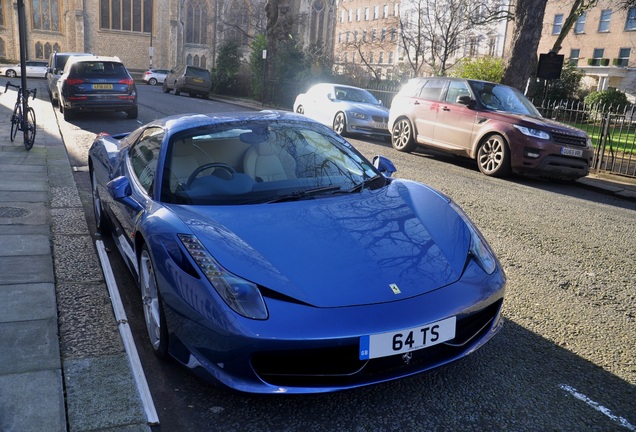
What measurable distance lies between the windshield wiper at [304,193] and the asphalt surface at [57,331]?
1.24 m

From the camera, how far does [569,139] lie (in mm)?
10086

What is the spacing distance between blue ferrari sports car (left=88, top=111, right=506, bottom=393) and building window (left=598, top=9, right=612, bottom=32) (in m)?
53.5

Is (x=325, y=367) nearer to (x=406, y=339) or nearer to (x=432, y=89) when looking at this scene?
(x=406, y=339)

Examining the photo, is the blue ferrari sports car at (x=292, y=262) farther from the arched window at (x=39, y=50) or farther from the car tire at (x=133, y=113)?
the arched window at (x=39, y=50)

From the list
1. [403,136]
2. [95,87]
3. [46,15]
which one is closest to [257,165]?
[403,136]

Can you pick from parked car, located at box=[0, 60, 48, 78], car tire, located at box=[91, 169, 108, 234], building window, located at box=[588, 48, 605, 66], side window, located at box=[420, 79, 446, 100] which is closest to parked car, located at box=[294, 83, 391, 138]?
side window, located at box=[420, 79, 446, 100]

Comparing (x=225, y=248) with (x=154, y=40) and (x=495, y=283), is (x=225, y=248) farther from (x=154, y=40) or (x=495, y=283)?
(x=154, y=40)

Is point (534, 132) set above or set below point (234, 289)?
above

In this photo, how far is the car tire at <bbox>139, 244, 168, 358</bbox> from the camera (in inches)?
119

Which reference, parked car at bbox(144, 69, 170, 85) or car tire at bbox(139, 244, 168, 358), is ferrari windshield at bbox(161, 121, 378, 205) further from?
parked car at bbox(144, 69, 170, 85)

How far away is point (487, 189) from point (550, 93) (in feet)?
69.6

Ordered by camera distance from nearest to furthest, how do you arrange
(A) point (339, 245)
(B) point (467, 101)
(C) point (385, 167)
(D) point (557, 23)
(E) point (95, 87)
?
(A) point (339, 245)
(C) point (385, 167)
(B) point (467, 101)
(E) point (95, 87)
(D) point (557, 23)

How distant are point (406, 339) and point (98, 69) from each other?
15983mm

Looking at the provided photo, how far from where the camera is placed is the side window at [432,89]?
12266 millimetres
